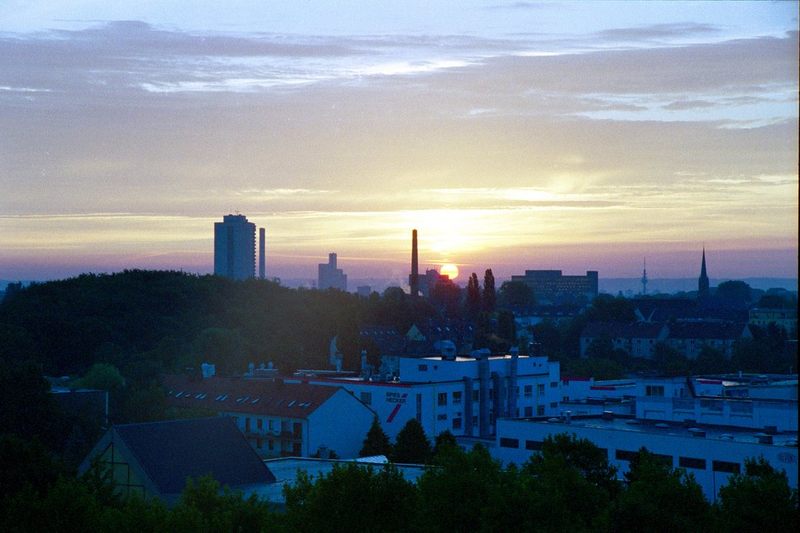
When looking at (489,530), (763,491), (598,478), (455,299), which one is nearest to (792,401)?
(598,478)

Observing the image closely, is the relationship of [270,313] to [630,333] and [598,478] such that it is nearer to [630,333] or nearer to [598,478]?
[630,333]

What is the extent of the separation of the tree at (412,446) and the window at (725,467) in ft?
18.4

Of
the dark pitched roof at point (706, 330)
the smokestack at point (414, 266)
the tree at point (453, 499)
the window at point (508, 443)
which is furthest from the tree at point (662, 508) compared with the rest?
the smokestack at point (414, 266)

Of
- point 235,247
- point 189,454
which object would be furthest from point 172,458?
point 235,247

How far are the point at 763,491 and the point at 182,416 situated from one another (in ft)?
46.3

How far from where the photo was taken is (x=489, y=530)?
1010cm

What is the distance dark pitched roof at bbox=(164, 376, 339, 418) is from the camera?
73.2 feet

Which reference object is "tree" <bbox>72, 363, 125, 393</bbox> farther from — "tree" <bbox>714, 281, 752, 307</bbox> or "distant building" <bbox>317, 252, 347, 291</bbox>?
"distant building" <bbox>317, 252, 347, 291</bbox>

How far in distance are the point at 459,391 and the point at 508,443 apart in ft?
21.3

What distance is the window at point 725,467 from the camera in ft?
49.9

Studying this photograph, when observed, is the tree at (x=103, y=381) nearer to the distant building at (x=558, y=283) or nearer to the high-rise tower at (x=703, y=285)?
the high-rise tower at (x=703, y=285)

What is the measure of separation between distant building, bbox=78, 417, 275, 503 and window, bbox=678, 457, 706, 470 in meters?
6.15

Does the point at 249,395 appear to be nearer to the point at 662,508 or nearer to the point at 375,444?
the point at 375,444

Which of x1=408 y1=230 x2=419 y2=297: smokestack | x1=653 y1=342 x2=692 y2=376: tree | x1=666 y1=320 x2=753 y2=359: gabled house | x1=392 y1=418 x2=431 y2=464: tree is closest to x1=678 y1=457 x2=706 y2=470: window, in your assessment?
x1=392 y1=418 x2=431 y2=464: tree
